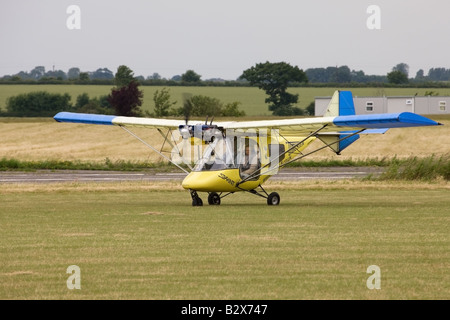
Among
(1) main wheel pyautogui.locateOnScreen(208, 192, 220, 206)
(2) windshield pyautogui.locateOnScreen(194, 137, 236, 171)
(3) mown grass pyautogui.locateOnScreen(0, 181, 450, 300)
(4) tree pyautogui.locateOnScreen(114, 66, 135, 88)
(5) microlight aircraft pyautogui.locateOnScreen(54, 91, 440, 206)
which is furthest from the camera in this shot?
(4) tree pyautogui.locateOnScreen(114, 66, 135, 88)

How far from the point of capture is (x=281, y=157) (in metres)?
25.6

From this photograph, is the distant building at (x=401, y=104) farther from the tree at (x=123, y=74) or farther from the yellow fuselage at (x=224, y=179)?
the yellow fuselage at (x=224, y=179)

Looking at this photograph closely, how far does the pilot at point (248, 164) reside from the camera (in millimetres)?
24453

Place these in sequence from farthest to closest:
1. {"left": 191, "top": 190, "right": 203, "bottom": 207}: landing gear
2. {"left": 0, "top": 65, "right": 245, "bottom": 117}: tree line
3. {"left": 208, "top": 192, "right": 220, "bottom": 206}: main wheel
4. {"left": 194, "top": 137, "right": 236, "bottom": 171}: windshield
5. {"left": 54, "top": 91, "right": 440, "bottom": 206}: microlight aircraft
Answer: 1. {"left": 0, "top": 65, "right": 245, "bottom": 117}: tree line
2. {"left": 208, "top": 192, "right": 220, "bottom": 206}: main wheel
3. {"left": 191, "top": 190, "right": 203, "bottom": 207}: landing gear
4. {"left": 194, "top": 137, "right": 236, "bottom": 171}: windshield
5. {"left": 54, "top": 91, "right": 440, "bottom": 206}: microlight aircraft

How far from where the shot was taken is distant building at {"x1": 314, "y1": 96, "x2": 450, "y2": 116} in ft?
279

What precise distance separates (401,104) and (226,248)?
238ft

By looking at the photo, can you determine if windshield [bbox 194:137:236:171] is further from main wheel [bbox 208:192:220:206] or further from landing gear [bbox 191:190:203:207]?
main wheel [bbox 208:192:220:206]

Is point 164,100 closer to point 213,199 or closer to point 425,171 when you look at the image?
point 425,171

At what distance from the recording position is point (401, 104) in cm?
8500

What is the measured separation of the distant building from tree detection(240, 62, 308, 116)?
18.5 meters

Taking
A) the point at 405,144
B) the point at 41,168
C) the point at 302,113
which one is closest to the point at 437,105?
the point at 302,113

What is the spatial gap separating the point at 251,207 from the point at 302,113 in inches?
2782

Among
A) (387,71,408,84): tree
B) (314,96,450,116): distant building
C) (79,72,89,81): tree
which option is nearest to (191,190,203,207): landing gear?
(314,96,450,116): distant building
